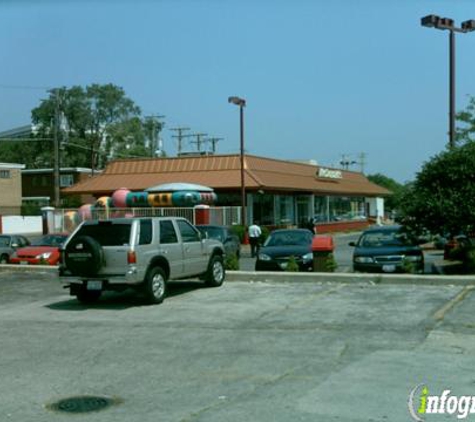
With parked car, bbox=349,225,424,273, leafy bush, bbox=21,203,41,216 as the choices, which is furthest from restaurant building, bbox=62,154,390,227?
parked car, bbox=349,225,424,273

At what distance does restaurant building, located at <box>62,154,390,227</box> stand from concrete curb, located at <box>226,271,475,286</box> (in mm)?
25719

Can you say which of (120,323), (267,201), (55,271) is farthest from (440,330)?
(267,201)

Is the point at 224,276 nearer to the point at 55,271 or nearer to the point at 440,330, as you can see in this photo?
the point at 55,271

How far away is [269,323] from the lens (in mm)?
11086

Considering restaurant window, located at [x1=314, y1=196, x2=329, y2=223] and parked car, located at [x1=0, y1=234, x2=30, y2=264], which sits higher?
restaurant window, located at [x1=314, y1=196, x2=329, y2=223]

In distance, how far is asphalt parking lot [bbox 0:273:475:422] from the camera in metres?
6.66

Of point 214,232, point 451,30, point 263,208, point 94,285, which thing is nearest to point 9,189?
point 263,208

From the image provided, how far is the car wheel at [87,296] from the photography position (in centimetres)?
1389

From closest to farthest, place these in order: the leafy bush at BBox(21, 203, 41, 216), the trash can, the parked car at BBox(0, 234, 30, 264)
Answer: the trash can < the parked car at BBox(0, 234, 30, 264) < the leafy bush at BBox(21, 203, 41, 216)

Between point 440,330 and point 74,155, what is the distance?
84881mm

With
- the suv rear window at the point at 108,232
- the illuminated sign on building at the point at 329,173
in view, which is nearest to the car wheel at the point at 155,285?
the suv rear window at the point at 108,232

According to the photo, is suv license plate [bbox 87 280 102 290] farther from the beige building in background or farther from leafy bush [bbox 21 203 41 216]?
leafy bush [bbox 21 203 41 216]

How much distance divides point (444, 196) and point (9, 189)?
53037 millimetres

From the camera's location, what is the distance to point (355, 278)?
16.1 metres
